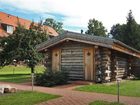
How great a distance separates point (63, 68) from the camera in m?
21.3

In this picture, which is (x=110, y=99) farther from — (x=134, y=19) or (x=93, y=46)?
(x=134, y=19)

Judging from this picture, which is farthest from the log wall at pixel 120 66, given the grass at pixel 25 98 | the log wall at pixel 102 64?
the grass at pixel 25 98

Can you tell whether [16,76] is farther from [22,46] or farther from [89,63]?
[89,63]

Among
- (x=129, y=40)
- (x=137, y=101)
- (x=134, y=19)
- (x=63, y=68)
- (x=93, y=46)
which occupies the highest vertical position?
(x=134, y=19)

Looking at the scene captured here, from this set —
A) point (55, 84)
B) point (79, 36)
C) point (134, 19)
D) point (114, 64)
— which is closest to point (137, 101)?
point (55, 84)

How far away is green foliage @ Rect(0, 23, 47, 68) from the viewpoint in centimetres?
2881

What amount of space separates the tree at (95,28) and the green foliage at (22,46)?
155 ft

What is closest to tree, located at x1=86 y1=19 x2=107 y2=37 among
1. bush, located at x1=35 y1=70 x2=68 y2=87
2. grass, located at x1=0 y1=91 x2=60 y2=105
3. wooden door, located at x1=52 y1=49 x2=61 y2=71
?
wooden door, located at x1=52 y1=49 x2=61 y2=71

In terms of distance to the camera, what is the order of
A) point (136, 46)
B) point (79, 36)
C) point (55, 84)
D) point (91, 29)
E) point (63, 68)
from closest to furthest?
point (55, 84), point (79, 36), point (63, 68), point (136, 46), point (91, 29)

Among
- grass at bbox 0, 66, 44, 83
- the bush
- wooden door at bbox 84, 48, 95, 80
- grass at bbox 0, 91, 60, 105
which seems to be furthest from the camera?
grass at bbox 0, 66, 44, 83

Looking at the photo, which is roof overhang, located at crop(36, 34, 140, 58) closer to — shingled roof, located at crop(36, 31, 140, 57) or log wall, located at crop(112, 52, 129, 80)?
shingled roof, located at crop(36, 31, 140, 57)

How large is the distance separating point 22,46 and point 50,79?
11790 millimetres

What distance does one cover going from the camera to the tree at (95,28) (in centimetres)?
7700

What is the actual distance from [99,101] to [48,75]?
23.3ft
